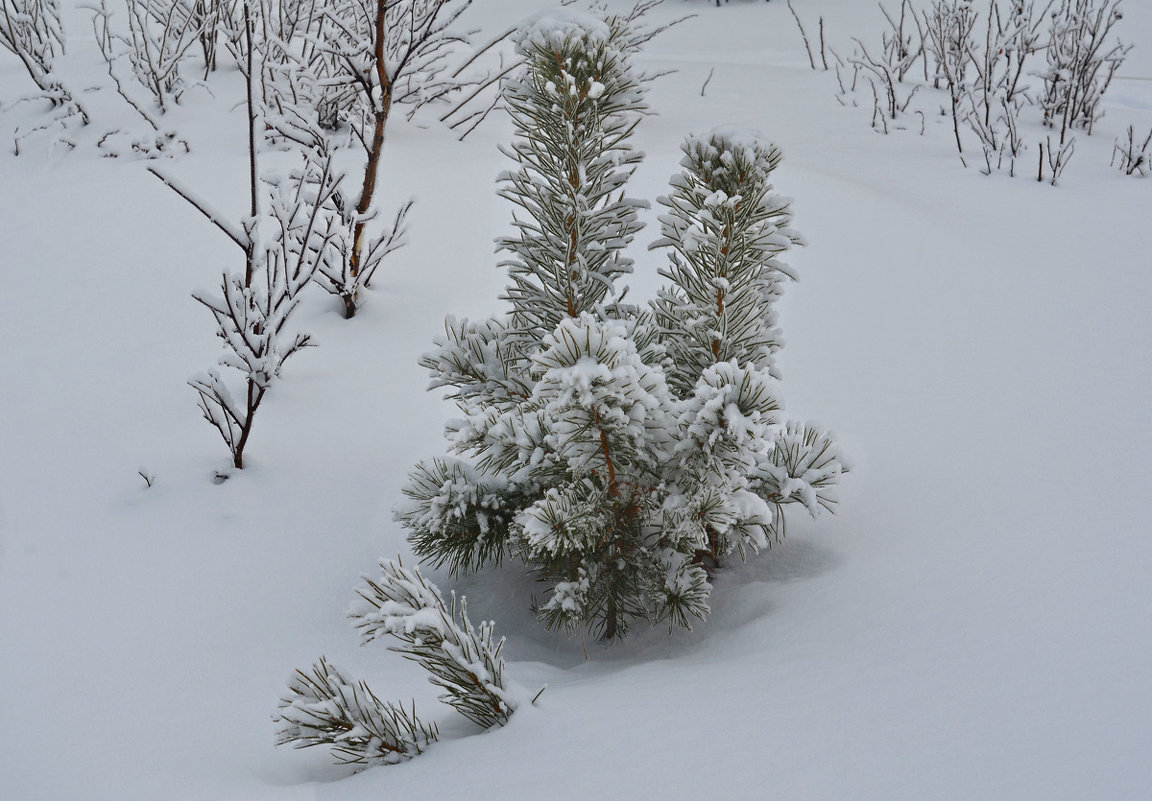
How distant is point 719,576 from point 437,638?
752mm

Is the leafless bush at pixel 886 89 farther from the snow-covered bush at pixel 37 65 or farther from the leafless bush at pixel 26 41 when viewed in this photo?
the leafless bush at pixel 26 41

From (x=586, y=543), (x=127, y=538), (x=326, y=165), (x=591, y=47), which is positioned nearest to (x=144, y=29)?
(x=326, y=165)

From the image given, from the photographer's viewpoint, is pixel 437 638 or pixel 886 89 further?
pixel 886 89

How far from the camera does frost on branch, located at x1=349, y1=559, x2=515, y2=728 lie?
1093 mm

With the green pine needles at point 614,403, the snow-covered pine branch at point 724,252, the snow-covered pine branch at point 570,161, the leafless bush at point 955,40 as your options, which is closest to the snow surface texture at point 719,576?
the green pine needles at point 614,403

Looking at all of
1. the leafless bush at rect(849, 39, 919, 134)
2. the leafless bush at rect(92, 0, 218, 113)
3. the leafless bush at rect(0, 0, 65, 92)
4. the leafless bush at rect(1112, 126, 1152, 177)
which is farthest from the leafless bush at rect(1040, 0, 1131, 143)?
the leafless bush at rect(0, 0, 65, 92)

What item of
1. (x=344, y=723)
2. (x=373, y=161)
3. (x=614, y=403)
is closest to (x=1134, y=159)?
(x=373, y=161)

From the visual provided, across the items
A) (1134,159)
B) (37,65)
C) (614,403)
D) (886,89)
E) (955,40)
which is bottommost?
(614,403)

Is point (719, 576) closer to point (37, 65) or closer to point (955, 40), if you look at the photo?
point (955, 40)

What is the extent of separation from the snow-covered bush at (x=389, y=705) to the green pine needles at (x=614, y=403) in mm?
237

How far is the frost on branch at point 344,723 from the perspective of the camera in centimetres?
110

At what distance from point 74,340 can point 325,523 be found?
4.58ft

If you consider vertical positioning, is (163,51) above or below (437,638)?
above

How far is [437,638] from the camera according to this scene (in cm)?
111
